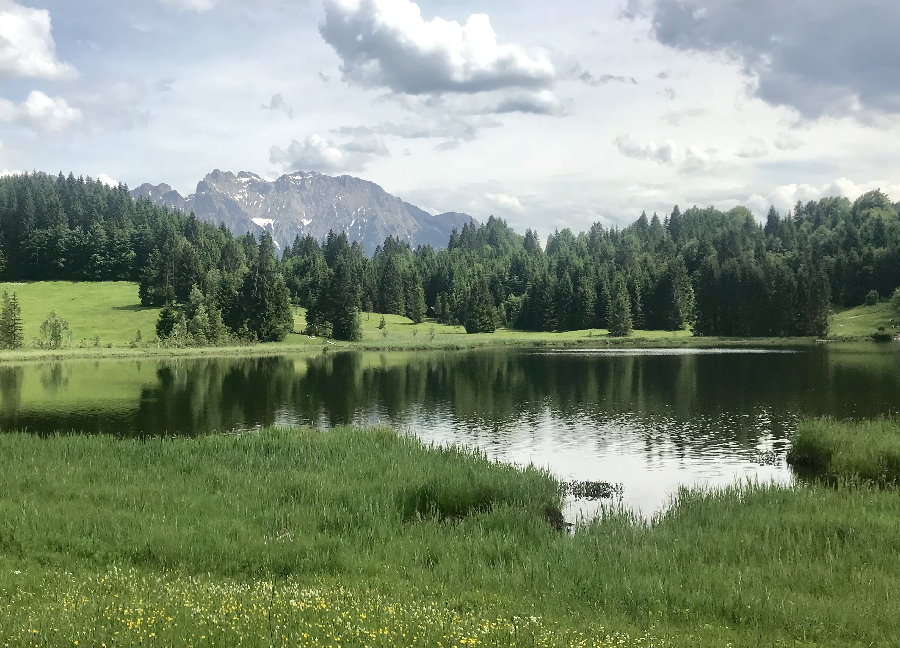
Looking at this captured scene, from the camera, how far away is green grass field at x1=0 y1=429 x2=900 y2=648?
1190 cm

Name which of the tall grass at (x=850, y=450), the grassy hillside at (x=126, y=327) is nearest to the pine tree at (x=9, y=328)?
the grassy hillside at (x=126, y=327)

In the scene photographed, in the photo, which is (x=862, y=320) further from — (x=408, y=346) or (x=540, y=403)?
(x=540, y=403)

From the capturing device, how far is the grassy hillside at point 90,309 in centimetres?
14250

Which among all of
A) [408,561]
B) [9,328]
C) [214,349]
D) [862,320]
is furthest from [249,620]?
[862,320]

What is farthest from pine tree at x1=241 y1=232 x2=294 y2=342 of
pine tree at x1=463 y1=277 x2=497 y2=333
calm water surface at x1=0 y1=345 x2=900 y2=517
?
pine tree at x1=463 y1=277 x2=497 y2=333

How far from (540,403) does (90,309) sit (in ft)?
455

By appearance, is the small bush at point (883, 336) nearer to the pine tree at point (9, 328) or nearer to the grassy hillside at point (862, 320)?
the grassy hillside at point (862, 320)

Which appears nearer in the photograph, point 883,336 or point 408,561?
point 408,561

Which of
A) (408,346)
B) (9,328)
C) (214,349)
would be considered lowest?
(408,346)

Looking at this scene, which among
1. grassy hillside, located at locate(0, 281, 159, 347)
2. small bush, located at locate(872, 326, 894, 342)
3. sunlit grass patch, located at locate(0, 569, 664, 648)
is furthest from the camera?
small bush, located at locate(872, 326, 894, 342)

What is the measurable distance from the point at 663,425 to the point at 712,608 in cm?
3560

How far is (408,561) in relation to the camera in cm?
1753

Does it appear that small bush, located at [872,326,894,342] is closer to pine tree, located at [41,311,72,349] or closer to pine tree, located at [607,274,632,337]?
pine tree, located at [607,274,632,337]

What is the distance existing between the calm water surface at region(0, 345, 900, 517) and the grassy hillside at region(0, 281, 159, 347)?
42.8 m
